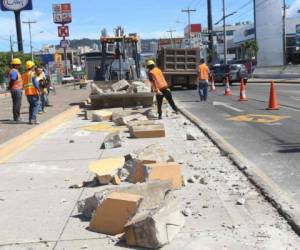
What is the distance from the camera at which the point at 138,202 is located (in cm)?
570

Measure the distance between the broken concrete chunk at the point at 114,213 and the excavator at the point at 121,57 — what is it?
66.4 ft

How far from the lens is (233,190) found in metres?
7.39

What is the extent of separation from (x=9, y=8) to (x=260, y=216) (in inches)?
2244

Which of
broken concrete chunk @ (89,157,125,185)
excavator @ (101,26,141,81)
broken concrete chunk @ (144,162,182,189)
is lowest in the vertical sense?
broken concrete chunk @ (89,157,125,185)

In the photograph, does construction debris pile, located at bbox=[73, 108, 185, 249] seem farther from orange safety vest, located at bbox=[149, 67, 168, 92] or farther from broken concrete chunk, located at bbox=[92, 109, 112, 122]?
orange safety vest, located at bbox=[149, 67, 168, 92]

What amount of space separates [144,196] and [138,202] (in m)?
0.29

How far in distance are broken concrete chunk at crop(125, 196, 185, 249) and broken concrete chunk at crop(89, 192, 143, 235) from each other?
0.55ft

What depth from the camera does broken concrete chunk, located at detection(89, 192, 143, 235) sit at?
5676mm

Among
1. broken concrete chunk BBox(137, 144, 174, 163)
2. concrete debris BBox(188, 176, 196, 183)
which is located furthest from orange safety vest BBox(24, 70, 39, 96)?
concrete debris BBox(188, 176, 196, 183)

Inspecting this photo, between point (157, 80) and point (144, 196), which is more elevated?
point (157, 80)

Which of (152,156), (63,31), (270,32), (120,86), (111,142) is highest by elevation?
(63,31)

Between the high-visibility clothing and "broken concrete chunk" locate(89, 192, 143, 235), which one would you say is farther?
the high-visibility clothing

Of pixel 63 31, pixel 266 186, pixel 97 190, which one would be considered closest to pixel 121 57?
pixel 97 190

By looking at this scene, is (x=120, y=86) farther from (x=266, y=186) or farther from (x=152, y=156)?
(x=266, y=186)
